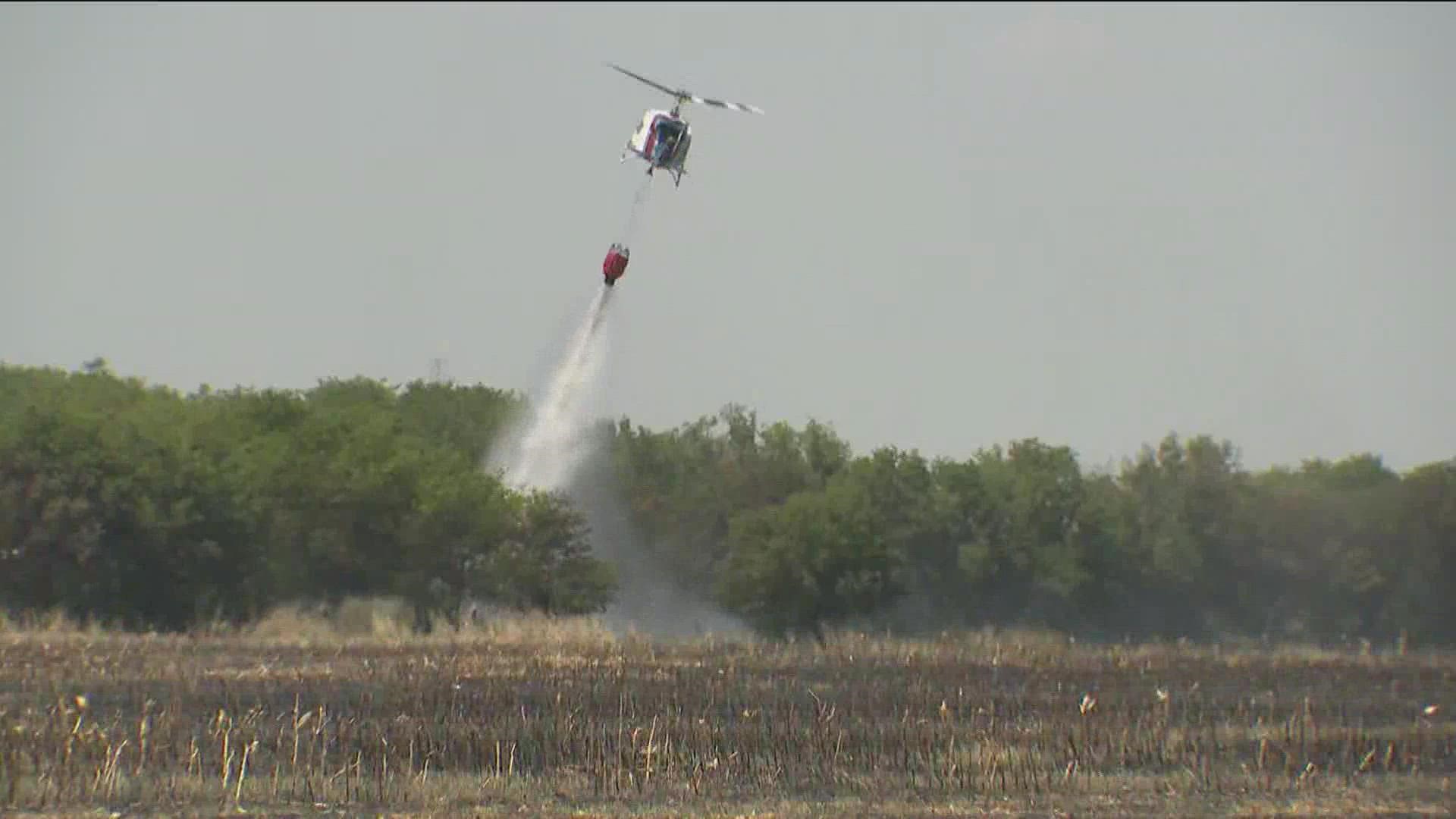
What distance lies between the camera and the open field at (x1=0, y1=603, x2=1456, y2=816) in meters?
23.3

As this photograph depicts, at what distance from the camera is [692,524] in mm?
69438

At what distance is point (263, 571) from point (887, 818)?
38008 mm

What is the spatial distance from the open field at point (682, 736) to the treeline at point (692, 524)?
12603 mm

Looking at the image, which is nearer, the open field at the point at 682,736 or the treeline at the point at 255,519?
the open field at the point at 682,736

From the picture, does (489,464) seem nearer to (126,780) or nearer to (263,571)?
(263,571)

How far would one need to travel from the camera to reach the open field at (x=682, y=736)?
76.4ft

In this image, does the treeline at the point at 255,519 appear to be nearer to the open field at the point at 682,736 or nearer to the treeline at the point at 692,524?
the treeline at the point at 692,524

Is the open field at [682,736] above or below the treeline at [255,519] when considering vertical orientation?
below

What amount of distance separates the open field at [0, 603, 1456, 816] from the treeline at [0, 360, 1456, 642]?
12.6 m

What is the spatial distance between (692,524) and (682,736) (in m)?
42.2

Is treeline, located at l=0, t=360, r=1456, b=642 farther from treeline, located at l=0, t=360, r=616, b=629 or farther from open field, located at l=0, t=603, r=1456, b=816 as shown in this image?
open field, located at l=0, t=603, r=1456, b=816

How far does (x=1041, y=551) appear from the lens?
254 ft

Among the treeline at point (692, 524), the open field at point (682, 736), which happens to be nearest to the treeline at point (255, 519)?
the treeline at point (692, 524)

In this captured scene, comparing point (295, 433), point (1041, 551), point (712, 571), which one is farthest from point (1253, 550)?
point (295, 433)
